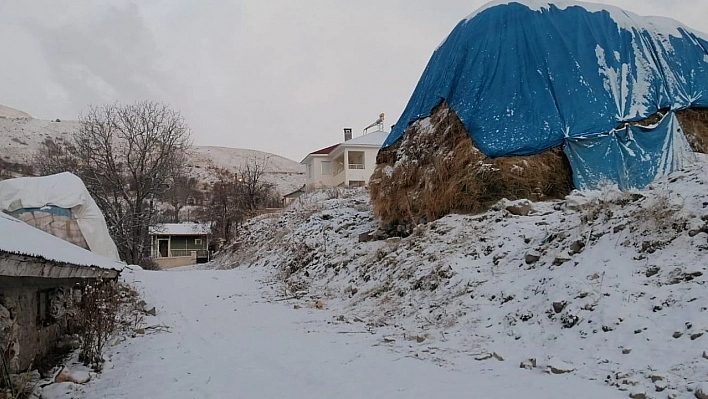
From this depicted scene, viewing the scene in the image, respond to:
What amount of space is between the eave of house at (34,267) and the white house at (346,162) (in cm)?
2514

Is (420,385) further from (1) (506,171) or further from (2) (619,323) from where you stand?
(1) (506,171)

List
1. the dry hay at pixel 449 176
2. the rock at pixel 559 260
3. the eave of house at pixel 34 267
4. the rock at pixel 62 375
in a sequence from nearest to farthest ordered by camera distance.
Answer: the eave of house at pixel 34 267, the rock at pixel 62 375, the rock at pixel 559 260, the dry hay at pixel 449 176

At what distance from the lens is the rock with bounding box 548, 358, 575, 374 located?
13.5 feet

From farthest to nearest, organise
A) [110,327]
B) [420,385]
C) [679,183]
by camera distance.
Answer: [679,183] → [110,327] → [420,385]

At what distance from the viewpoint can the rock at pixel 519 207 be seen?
329 inches

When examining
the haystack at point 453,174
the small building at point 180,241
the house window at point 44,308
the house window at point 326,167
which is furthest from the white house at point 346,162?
the house window at point 44,308

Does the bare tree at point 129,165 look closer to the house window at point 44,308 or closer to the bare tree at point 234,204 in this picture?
the bare tree at point 234,204

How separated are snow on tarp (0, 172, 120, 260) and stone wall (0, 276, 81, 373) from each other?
7.02 metres

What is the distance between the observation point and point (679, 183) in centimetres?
631

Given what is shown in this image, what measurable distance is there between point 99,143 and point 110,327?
21.3 m

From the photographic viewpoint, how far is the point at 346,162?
3147cm

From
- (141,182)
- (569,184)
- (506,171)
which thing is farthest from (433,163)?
(141,182)

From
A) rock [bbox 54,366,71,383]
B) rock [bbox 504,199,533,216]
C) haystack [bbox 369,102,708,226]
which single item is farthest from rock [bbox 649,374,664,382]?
haystack [bbox 369,102,708,226]

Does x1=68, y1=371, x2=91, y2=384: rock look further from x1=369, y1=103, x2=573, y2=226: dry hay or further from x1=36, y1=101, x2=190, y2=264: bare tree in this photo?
x1=36, y1=101, x2=190, y2=264: bare tree
